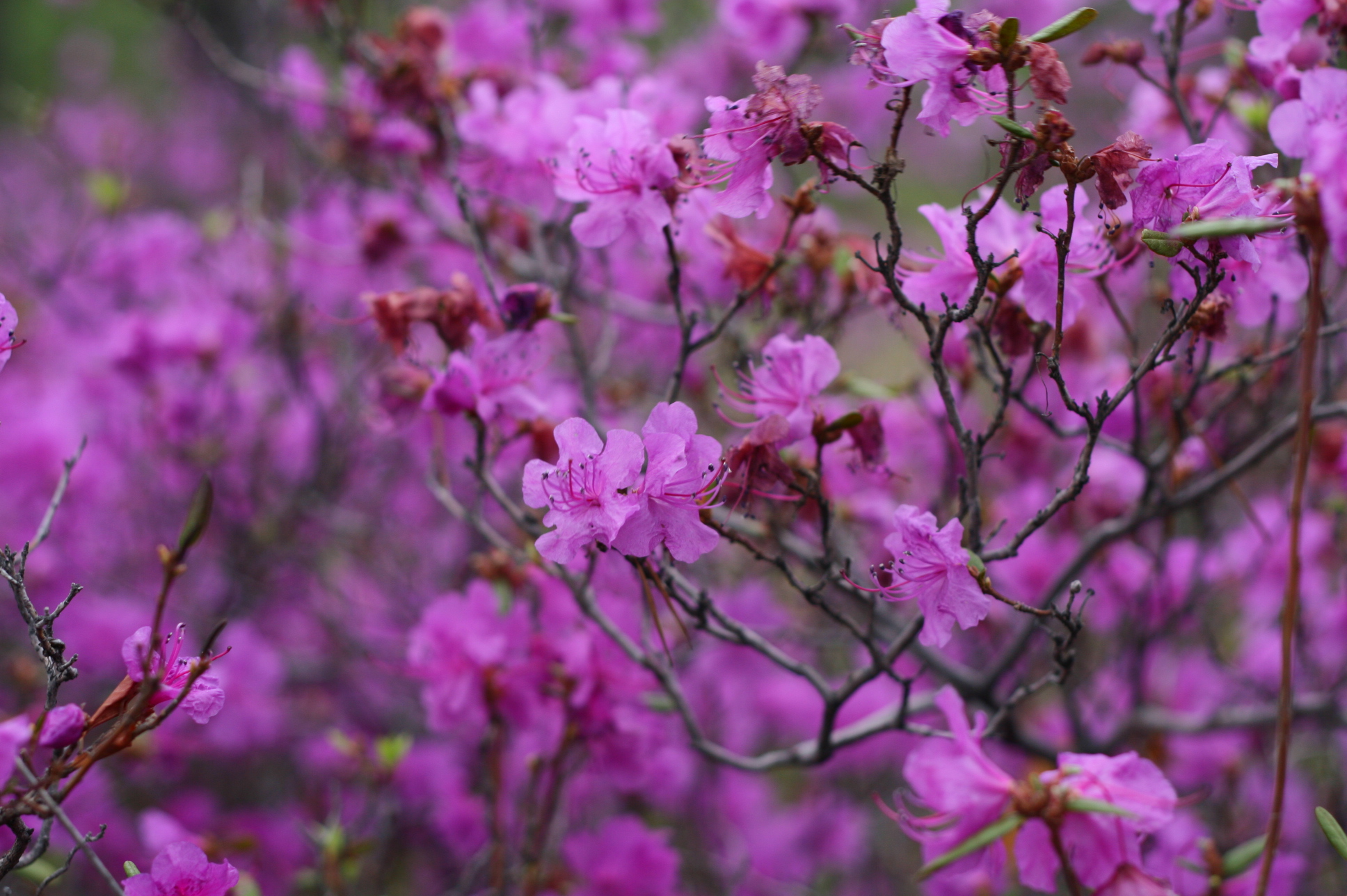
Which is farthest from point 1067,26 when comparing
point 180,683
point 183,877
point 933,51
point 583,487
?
point 183,877

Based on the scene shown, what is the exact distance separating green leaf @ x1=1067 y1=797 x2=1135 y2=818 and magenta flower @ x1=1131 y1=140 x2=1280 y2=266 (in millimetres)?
607

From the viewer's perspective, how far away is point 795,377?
51.1 inches

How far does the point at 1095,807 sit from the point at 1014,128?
70 cm

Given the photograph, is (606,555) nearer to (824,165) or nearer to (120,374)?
(824,165)

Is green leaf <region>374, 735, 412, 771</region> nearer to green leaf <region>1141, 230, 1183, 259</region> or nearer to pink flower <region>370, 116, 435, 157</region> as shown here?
pink flower <region>370, 116, 435, 157</region>

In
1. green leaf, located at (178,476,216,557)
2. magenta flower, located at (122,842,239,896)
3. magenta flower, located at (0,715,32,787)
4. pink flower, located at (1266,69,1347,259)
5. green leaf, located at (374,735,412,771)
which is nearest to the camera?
green leaf, located at (178,476,216,557)

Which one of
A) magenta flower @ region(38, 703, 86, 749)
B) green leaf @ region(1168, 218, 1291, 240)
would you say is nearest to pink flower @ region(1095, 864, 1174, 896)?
green leaf @ region(1168, 218, 1291, 240)

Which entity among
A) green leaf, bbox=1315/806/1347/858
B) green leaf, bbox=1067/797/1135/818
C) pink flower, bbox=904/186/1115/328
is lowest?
green leaf, bbox=1315/806/1347/858

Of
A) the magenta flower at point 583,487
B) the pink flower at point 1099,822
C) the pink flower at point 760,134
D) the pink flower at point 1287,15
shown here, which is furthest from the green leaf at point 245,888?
the pink flower at point 1287,15

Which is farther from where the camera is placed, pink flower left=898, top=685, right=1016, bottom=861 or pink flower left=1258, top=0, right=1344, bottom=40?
pink flower left=1258, top=0, right=1344, bottom=40

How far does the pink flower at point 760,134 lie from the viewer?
1103 millimetres

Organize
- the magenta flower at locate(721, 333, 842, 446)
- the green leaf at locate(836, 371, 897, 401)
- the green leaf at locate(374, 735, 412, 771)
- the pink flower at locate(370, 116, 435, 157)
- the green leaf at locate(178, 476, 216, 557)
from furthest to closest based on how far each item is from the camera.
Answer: the pink flower at locate(370, 116, 435, 157) → the green leaf at locate(374, 735, 412, 771) → the green leaf at locate(836, 371, 897, 401) → the magenta flower at locate(721, 333, 842, 446) → the green leaf at locate(178, 476, 216, 557)

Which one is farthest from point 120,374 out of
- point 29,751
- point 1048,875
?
point 1048,875

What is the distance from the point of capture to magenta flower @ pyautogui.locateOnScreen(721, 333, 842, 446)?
128cm
